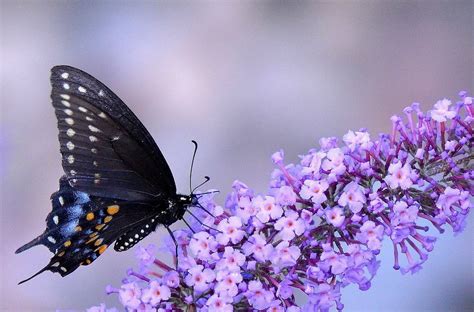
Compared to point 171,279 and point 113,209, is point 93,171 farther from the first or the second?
point 171,279

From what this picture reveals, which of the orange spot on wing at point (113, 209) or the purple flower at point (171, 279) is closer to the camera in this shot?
the purple flower at point (171, 279)

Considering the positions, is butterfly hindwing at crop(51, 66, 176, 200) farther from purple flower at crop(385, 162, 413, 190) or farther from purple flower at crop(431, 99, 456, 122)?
purple flower at crop(431, 99, 456, 122)

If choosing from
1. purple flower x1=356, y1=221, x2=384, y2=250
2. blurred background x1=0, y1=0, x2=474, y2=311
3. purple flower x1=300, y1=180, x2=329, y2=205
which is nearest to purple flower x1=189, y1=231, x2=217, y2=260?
purple flower x1=300, y1=180, x2=329, y2=205

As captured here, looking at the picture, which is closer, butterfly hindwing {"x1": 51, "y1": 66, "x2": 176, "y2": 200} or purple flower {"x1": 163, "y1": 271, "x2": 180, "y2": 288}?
purple flower {"x1": 163, "y1": 271, "x2": 180, "y2": 288}

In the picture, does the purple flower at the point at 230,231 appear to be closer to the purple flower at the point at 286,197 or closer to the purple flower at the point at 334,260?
the purple flower at the point at 286,197

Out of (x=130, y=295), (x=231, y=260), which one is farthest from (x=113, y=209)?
(x=231, y=260)

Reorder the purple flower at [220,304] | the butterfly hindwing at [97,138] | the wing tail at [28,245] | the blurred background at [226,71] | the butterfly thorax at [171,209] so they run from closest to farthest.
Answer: the purple flower at [220,304] < the wing tail at [28,245] < the butterfly hindwing at [97,138] < the butterfly thorax at [171,209] < the blurred background at [226,71]

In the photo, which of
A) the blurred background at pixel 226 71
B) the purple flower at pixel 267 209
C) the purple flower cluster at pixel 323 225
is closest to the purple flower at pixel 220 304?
the purple flower cluster at pixel 323 225

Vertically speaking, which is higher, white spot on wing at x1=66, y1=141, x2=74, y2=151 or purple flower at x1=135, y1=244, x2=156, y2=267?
white spot on wing at x1=66, y1=141, x2=74, y2=151

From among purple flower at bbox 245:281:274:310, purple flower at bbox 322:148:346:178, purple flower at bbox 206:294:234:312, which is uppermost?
purple flower at bbox 322:148:346:178
